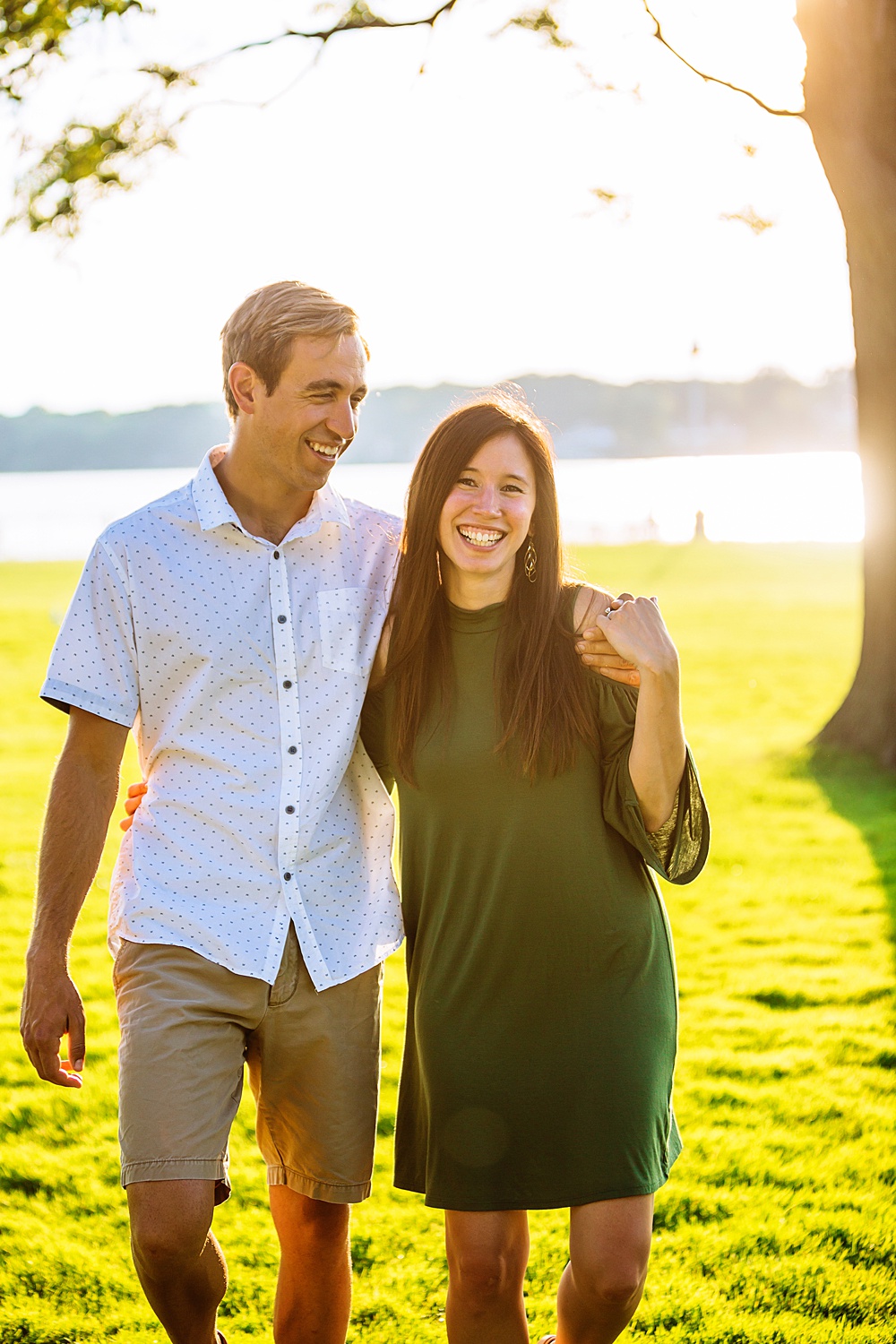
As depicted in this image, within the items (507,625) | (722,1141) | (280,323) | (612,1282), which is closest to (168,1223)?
(612,1282)

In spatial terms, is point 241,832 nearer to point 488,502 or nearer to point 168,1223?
point 168,1223

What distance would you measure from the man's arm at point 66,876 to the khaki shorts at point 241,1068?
143 mm

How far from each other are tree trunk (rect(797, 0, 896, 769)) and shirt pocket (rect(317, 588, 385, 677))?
25.1 ft

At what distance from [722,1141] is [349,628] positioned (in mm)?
2771

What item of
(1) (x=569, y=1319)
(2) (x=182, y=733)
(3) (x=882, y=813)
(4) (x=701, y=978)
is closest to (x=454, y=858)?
(2) (x=182, y=733)

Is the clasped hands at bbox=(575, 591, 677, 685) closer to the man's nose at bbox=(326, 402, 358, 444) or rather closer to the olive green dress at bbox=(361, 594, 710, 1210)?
the olive green dress at bbox=(361, 594, 710, 1210)

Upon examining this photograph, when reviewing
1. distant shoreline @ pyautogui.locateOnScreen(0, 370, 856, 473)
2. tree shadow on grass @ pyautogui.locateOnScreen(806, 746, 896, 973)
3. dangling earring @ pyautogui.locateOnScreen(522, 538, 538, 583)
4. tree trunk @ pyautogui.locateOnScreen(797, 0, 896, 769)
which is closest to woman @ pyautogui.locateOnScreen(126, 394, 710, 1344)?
dangling earring @ pyautogui.locateOnScreen(522, 538, 538, 583)

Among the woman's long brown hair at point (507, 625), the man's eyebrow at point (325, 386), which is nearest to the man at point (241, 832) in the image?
the man's eyebrow at point (325, 386)

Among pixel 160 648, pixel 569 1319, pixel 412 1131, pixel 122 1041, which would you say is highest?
pixel 160 648

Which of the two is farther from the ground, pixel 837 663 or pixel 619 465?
pixel 619 465

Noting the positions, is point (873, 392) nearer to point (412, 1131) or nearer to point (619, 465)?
point (412, 1131)

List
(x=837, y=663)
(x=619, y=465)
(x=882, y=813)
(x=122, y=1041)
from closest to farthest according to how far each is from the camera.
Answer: (x=122, y=1041)
(x=882, y=813)
(x=837, y=663)
(x=619, y=465)

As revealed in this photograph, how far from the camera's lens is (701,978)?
6906mm

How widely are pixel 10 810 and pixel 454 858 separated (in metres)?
7.99
